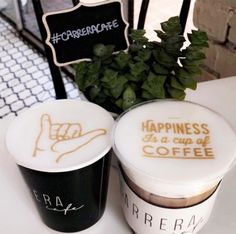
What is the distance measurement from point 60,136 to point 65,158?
1.6 inches

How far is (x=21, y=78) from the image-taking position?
1.80 m

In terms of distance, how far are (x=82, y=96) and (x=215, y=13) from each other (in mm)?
460

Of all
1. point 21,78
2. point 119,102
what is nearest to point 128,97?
point 119,102

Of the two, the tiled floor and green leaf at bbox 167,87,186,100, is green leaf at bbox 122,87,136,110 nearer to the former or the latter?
green leaf at bbox 167,87,186,100

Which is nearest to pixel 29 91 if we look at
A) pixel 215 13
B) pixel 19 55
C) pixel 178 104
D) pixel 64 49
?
pixel 19 55

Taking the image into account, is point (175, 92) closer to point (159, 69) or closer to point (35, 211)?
point (159, 69)

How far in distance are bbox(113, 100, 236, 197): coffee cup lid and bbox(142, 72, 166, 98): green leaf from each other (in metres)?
0.02

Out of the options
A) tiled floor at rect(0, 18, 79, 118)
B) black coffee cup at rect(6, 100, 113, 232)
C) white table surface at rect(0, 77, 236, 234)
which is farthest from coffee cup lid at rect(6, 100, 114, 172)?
tiled floor at rect(0, 18, 79, 118)

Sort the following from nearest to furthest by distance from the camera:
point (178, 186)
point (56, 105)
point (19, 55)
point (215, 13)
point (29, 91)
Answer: point (178, 186)
point (56, 105)
point (215, 13)
point (29, 91)
point (19, 55)

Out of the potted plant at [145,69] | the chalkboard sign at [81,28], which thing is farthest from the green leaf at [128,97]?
the chalkboard sign at [81,28]

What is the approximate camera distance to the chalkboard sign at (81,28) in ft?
1.62

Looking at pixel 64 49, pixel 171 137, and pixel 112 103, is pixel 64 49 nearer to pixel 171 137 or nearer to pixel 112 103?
pixel 112 103

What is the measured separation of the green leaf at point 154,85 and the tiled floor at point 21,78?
3.70 feet

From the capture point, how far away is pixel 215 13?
2.60 feet
